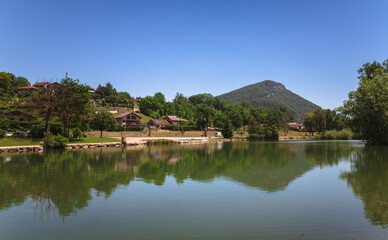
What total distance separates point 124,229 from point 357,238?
613cm

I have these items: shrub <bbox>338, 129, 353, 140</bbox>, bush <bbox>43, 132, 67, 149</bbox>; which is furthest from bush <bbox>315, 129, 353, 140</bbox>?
bush <bbox>43, 132, 67, 149</bbox>

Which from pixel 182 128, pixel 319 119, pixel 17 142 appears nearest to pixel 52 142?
pixel 17 142

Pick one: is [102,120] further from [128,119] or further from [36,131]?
[128,119]

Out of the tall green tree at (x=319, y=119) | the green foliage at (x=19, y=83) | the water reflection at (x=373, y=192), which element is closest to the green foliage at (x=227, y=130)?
the tall green tree at (x=319, y=119)

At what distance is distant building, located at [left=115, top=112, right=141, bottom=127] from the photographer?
88.4 metres

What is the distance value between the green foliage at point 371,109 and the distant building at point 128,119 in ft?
213

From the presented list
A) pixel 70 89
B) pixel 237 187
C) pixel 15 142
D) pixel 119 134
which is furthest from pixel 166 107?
pixel 237 187

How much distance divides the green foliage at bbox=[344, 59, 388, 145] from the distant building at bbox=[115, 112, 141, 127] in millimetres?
64875

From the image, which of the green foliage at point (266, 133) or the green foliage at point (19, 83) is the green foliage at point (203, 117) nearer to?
the green foliage at point (266, 133)

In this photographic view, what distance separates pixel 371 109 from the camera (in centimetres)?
4288

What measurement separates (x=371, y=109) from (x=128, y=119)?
69844mm

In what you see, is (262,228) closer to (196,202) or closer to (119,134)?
(196,202)

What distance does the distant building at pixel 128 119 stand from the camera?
290 feet

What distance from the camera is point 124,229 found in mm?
7191
